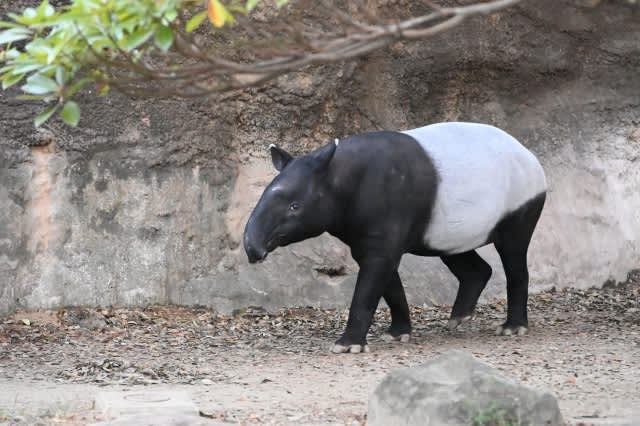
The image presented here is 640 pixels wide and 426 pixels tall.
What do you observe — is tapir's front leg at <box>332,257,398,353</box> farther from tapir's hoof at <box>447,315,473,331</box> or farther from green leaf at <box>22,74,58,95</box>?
green leaf at <box>22,74,58,95</box>

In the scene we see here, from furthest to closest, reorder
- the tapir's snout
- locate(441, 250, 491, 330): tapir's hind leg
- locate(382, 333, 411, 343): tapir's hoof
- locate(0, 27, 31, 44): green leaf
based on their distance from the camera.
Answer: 1. locate(441, 250, 491, 330): tapir's hind leg
2. locate(382, 333, 411, 343): tapir's hoof
3. the tapir's snout
4. locate(0, 27, 31, 44): green leaf

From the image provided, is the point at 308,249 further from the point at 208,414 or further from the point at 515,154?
the point at 208,414

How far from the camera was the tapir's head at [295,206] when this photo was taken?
6928mm

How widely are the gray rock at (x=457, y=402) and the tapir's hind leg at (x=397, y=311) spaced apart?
2.92m

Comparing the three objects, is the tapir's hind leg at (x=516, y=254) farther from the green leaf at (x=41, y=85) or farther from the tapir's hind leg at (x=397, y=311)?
the green leaf at (x=41, y=85)

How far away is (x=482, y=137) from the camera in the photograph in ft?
25.5

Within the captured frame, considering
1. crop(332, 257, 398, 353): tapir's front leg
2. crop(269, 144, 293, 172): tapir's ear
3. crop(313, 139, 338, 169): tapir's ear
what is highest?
crop(313, 139, 338, 169): tapir's ear

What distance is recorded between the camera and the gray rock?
4.31m

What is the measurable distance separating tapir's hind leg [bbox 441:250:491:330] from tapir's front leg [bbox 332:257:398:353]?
1045 mm

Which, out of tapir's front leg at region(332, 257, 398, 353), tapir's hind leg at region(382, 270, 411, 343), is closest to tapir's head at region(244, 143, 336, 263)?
tapir's front leg at region(332, 257, 398, 353)

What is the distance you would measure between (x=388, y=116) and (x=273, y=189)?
118 inches

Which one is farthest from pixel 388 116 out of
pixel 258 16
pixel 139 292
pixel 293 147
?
pixel 139 292

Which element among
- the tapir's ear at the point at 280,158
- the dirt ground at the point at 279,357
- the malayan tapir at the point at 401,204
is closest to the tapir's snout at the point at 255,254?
the malayan tapir at the point at 401,204

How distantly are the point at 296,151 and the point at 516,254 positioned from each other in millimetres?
2500
